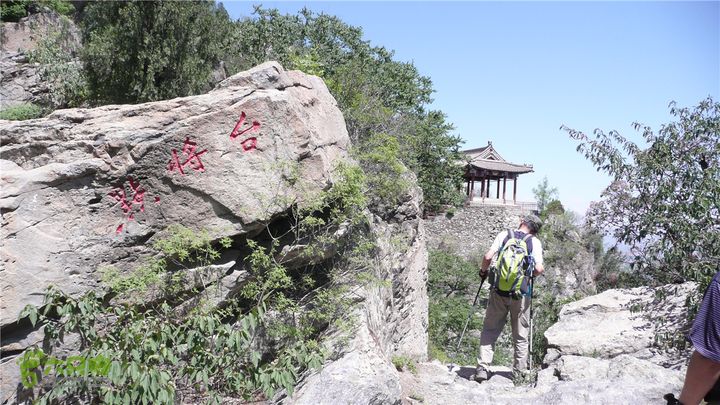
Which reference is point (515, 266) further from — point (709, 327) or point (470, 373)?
point (709, 327)

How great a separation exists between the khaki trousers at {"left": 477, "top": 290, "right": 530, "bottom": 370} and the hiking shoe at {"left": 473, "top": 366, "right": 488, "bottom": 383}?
0.91ft

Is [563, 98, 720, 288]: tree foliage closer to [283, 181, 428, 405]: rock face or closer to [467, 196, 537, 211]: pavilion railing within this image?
[283, 181, 428, 405]: rock face

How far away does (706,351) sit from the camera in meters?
1.89

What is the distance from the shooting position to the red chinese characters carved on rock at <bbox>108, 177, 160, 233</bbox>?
13.4ft

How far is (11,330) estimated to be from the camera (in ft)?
12.2

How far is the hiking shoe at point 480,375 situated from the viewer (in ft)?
16.9

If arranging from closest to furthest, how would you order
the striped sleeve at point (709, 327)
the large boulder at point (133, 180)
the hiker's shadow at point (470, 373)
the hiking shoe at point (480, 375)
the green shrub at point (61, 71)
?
the striped sleeve at point (709, 327) → the large boulder at point (133, 180) → the hiking shoe at point (480, 375) → the hiker's shadow at point (470, 373) → the green shrub at point (61, 71)

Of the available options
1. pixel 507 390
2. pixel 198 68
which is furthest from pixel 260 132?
pixel 198 68

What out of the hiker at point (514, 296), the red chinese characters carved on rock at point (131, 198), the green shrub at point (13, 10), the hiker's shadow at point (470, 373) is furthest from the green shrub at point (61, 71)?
the hiker at point (514, 296)

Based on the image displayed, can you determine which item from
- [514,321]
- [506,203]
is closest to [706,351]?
[514,321]

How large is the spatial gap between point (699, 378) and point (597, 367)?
3127mm

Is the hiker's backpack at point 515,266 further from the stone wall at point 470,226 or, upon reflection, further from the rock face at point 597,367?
the stone wall at point 470,226

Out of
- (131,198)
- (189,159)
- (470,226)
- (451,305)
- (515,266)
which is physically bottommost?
(451,305)

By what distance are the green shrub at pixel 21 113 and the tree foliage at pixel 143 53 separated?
2.03 meters
